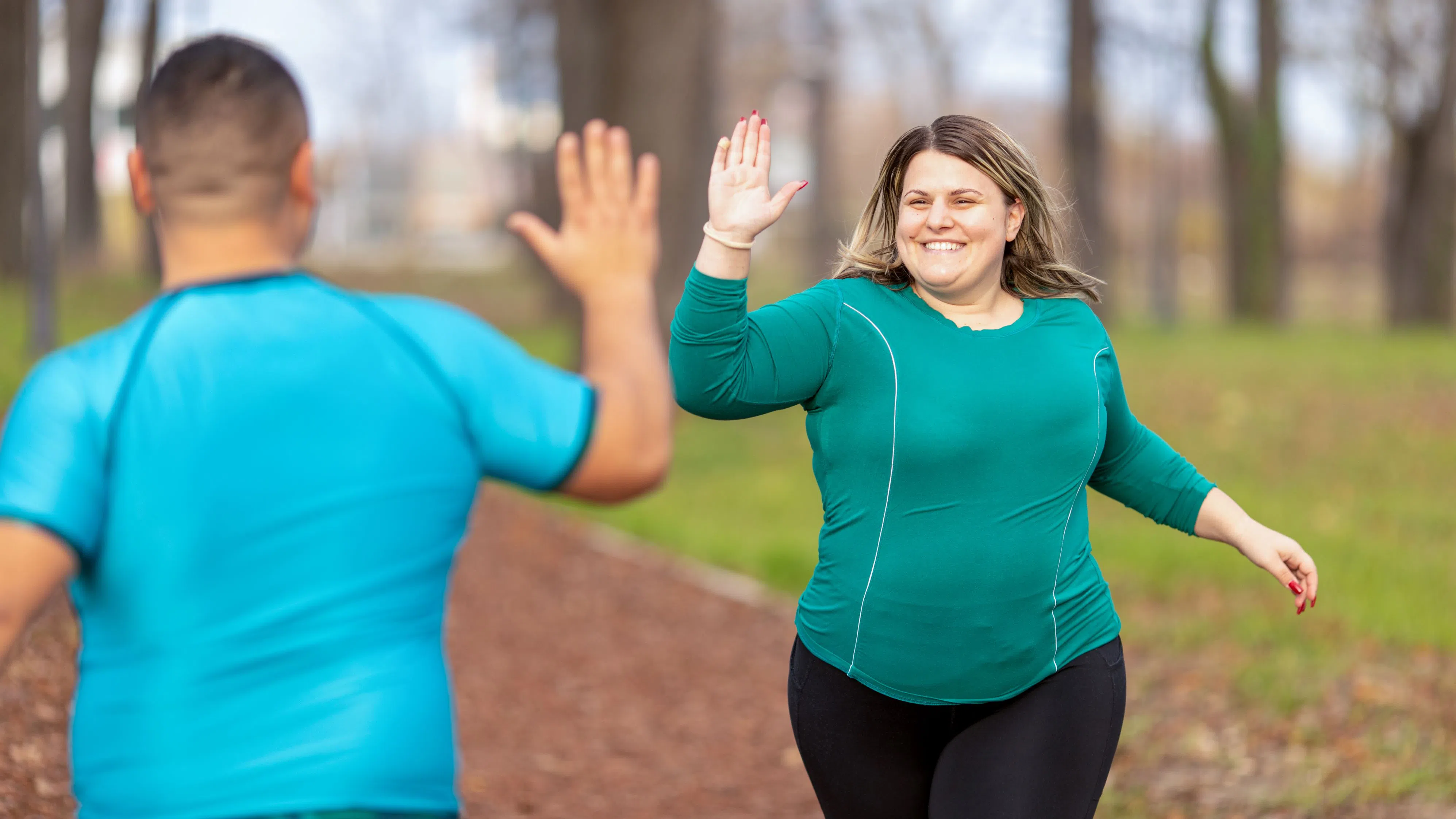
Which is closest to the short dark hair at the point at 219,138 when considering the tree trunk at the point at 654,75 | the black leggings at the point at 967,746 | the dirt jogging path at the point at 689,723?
the black leggings at the point at 967,746

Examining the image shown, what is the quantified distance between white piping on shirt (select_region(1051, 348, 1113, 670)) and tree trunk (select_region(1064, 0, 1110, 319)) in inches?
758

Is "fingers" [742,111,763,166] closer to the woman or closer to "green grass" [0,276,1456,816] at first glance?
the woman

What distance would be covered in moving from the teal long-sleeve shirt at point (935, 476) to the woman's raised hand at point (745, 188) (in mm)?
199

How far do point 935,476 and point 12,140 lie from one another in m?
19.8

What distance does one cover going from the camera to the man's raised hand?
215cm

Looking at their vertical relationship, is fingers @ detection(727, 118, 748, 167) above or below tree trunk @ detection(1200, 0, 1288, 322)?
above

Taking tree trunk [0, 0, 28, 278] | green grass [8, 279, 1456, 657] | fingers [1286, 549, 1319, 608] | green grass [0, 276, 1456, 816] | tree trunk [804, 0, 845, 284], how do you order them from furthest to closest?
1. tree trunk [804, 0, 845, 284]
2. tree trunk [0, 0, 28, 278]
3. green grass [8, 279, 1456, 657]
4. green grass [0, 276, 1456, 816]
5. fingers [1286, 549, 1319, 608]

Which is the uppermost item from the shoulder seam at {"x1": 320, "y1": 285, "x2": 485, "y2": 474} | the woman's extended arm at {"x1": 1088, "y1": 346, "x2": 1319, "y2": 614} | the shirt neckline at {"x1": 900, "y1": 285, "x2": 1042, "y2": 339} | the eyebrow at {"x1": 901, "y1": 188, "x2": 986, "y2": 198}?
the eyebrow at {"x1": 901, "y1": 188, "x2": 986, "y2": 198}

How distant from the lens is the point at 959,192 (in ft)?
9.74

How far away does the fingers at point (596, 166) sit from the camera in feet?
7.23

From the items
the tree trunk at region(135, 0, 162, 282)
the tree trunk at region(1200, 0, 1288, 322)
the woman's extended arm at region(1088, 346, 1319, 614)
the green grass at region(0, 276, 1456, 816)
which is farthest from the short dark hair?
the tree trunk at region(1200, 0, 1288, 322)

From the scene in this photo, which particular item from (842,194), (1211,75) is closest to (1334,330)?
(1211,75)

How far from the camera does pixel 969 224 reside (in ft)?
9.69

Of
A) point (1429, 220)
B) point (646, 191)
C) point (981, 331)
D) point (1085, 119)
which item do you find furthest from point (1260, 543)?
point (1429, 220)
